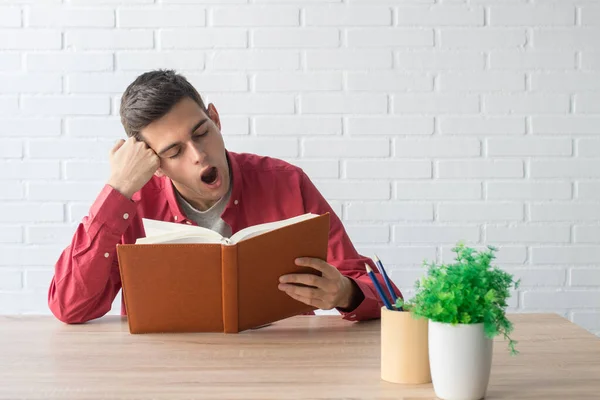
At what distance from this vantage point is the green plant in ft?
3.15

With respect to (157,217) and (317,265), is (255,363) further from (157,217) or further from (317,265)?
(157,217)

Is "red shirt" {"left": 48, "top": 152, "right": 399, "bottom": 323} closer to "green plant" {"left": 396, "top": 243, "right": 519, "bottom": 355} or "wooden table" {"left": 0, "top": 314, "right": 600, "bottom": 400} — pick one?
"wooden table" {"left": 0, "top": 314, "right": 600, "bottom": 400}

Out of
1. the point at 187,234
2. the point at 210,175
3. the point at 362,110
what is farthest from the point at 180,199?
the point at 362,110

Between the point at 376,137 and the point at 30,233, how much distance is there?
128 centimetres

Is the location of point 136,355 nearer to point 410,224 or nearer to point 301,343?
point 301,343

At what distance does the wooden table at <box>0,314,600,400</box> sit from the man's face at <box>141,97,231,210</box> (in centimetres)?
40

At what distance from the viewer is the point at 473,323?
0.97 m

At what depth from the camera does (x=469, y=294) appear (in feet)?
3.15

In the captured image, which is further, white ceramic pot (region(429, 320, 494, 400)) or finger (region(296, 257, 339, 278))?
finger (region(296, 257, 339, 278))

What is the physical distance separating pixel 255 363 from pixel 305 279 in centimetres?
28

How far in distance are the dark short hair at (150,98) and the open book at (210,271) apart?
17.0 inches

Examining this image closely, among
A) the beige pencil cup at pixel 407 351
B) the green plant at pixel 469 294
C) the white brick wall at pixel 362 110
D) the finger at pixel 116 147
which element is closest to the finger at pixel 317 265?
the beige pencil cup at pixel 407 351

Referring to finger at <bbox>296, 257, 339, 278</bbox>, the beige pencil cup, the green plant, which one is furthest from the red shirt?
the green plant

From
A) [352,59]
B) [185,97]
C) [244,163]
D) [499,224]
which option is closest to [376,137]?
[352,59]
